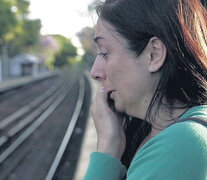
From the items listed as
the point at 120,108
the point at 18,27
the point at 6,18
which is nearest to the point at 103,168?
the point at 120,108

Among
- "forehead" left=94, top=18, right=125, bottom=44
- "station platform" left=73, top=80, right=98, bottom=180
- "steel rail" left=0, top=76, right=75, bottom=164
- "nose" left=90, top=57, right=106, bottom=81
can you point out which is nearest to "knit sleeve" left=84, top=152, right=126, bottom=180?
"nose" left=90, top=57, right=106, bottom=81

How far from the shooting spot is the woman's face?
1.14 m

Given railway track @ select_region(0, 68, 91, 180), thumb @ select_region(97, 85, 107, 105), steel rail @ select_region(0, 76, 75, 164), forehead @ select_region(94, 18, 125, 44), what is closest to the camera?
forehead @ select_region(94, 18, 125, 44)

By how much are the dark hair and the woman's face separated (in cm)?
3

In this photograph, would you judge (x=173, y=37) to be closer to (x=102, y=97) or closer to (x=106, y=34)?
(x=106, y=34)

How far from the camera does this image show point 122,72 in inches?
46.8

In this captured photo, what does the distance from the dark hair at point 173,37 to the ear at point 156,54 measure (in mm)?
17

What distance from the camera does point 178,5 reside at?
1080 mm

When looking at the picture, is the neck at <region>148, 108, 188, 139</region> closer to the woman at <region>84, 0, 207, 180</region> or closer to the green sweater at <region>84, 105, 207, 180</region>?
the woman at <region>84, 0, 207, 180</region>

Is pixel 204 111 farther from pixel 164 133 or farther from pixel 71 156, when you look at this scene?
pixel 71 156

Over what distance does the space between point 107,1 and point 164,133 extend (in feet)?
2.09

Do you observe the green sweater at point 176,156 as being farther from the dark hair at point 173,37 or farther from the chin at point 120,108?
the chin at point 120,108

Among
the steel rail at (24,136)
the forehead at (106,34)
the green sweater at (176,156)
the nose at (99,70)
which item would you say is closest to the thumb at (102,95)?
the nose at (99,70)

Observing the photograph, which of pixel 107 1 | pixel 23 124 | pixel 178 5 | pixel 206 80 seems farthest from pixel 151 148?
pixel 23 124
